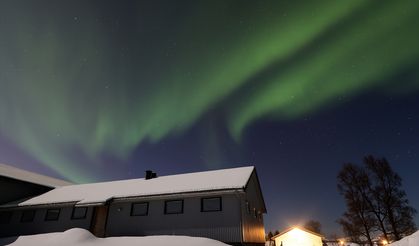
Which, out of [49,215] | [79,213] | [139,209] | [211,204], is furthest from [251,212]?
[49,215]

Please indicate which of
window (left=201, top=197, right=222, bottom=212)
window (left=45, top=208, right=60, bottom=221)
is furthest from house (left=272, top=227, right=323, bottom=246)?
window (left=45, top=208, right=60, bottom=221)

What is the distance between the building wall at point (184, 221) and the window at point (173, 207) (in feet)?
0.74

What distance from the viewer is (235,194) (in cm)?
1677

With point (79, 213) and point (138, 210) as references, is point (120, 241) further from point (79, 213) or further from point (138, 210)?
point (79, 213)

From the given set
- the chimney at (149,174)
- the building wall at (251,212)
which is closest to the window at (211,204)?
the building wall at (251,212)

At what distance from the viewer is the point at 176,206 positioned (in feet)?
59.4

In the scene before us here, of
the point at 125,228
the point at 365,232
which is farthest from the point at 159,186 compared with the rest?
the point at 365,232

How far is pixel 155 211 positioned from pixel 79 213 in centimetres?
705

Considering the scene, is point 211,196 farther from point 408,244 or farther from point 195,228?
point 408,244

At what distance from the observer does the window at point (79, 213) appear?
67.3ft

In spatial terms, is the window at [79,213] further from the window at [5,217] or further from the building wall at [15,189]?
the building wall at [15,189]

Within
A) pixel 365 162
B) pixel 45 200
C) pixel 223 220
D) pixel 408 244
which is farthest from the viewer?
pixel 365 162

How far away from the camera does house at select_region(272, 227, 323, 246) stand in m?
37.2

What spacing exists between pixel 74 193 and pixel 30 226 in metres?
4.02
